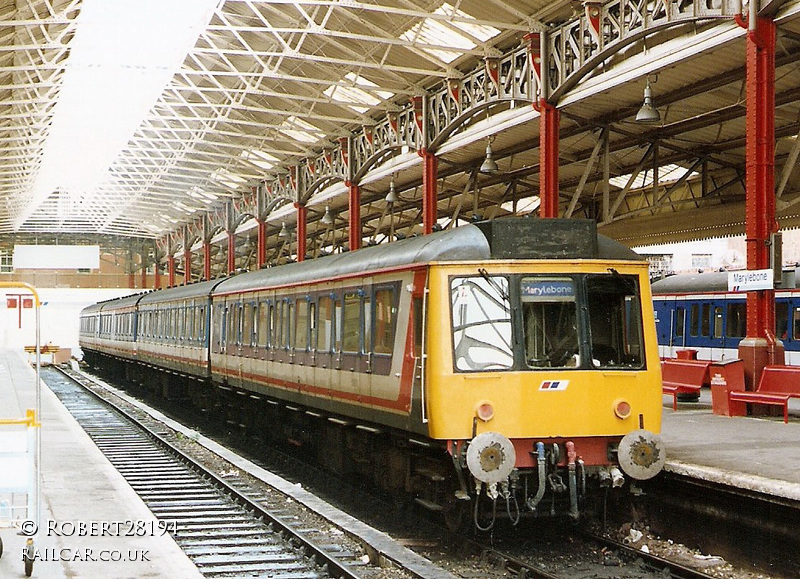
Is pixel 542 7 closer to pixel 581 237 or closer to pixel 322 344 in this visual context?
pixel 322 344

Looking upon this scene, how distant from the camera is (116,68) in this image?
28.5 meters

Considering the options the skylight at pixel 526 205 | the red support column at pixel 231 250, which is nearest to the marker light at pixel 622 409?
the skylight at pixel 526 205

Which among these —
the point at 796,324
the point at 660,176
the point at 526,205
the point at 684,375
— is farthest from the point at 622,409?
the point at 526,205

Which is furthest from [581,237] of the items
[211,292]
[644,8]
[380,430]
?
[211,292]

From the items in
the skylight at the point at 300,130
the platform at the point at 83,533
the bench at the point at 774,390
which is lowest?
the platform at the point at 83,533

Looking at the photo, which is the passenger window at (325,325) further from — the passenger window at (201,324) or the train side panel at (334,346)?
the passenger window at (201,324)

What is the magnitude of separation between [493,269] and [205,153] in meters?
31.9

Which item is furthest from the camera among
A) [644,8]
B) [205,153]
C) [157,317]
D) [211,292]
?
[205,153]

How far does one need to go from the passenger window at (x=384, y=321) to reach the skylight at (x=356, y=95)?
1728cm

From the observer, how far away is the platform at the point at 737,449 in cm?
997

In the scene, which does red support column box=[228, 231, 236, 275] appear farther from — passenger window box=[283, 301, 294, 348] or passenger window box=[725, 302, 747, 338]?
passenger window box=[283, 301, 294, 348]

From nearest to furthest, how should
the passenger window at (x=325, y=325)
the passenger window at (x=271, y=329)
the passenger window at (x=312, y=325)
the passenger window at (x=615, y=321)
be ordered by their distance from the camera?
the passenger window at (x=615, y=321), the passenger window at (x=325, y=325), the passenger window at (x=312, y=325), the passenger window at (x=271, y=329)

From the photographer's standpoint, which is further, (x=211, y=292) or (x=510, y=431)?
(x=211, y=292)

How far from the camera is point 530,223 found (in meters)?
10.2
